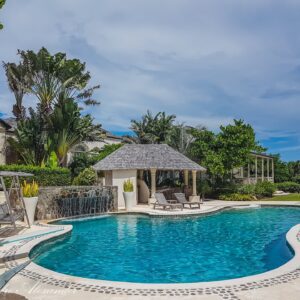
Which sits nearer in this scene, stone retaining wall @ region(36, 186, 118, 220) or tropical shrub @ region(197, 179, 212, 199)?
stone retaining wall @ region(36, 186, 118, 220)

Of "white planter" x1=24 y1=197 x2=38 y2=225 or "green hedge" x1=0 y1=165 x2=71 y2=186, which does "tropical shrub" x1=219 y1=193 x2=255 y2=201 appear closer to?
"green hedge" x1=0 y1=165 x2=71 y2=186

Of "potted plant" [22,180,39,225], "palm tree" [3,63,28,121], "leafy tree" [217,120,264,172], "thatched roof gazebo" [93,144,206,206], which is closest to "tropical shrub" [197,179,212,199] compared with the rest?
"leafy tree" [217,120,264,172]

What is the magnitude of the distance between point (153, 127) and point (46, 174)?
1585 centimetres

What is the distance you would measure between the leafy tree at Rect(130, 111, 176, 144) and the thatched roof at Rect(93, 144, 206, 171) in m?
10.8

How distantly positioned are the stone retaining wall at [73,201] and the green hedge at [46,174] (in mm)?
6278

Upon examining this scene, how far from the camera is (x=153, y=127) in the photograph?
37500 millimetres

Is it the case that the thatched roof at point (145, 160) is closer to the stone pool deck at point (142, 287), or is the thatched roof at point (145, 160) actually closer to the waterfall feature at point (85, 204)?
the waterfall feature at point (85, 204)

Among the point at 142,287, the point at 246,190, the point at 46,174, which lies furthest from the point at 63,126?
the point at 142,287

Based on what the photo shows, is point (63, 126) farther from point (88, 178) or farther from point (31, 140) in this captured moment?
point (88, 178)

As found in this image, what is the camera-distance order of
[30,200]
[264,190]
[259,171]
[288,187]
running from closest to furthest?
[30,200], [264,190], [288,187], [259,171]

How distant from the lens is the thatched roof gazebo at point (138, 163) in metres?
23.2

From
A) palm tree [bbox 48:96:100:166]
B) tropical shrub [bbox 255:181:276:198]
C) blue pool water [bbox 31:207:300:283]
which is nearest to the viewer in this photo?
blue pool water [bbox 31:207:300:283]

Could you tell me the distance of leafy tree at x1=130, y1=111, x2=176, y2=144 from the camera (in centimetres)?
3691

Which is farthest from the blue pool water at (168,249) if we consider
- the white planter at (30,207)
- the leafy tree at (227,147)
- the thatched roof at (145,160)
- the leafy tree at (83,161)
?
the leafy tree at (83,161)
